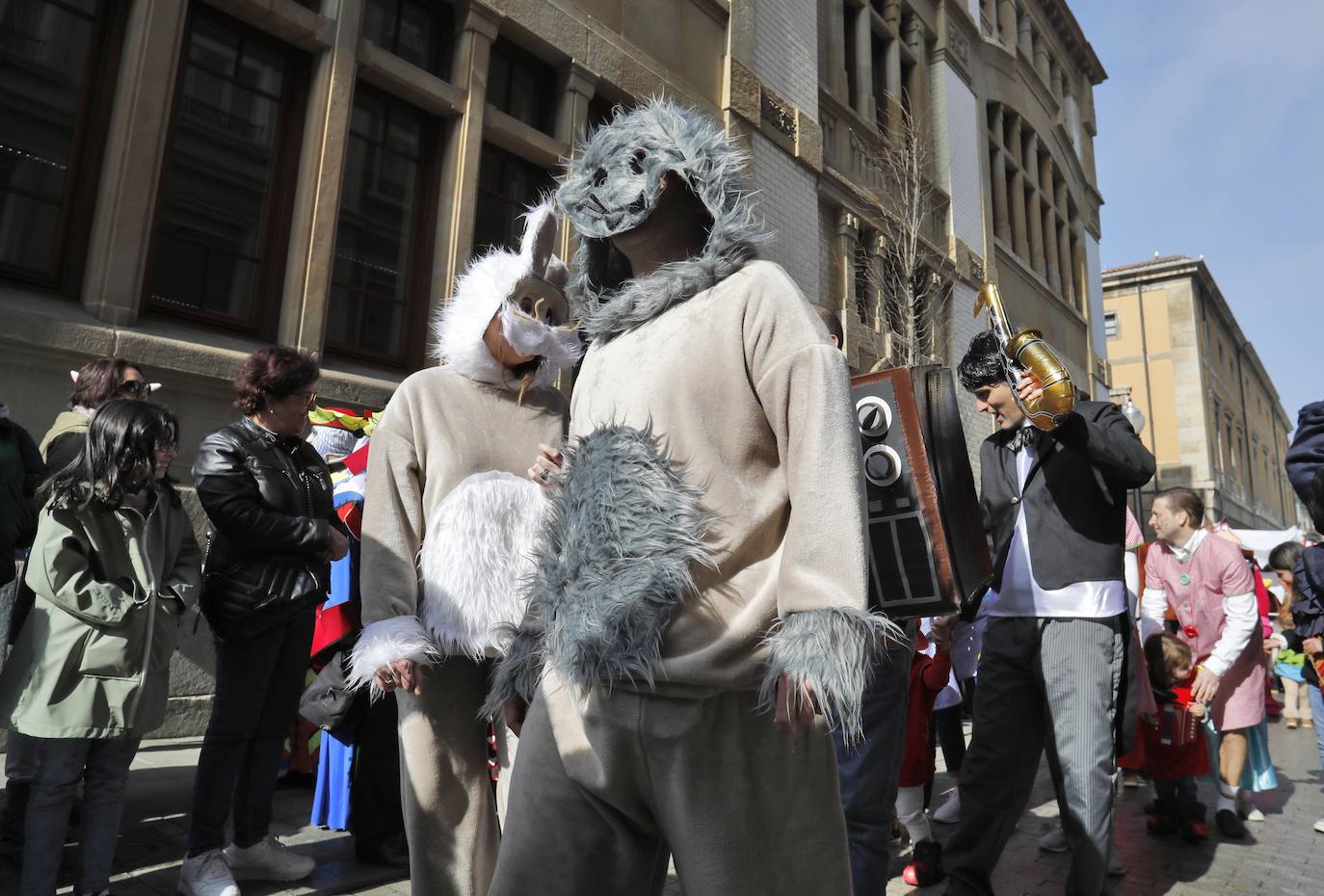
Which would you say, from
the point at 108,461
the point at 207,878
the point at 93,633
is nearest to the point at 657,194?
the point at 108,461

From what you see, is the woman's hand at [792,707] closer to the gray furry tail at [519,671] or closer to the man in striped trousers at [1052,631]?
the gray furry tail at [519,671]

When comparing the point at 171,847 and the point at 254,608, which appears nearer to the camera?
the point at 254,608

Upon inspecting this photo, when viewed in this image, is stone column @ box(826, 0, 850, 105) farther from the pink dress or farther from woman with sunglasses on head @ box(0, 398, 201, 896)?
woman with sunglasses on head @ box(0, 398, 201, 896)

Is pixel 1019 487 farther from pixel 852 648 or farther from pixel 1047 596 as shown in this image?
pixel 852 648

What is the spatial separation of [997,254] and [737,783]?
18546mm

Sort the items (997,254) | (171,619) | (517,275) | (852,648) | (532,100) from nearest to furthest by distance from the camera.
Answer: (852,648), (517,275), (171,619), (532,100), (997,254)

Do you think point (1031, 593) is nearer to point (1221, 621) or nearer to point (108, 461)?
point (1221, 621)

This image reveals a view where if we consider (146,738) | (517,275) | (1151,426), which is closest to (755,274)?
(517,275)

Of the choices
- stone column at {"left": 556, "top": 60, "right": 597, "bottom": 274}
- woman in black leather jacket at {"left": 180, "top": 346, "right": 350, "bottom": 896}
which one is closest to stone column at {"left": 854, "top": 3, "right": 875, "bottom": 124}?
stone column at {"left": 556, "top": 60, "right": 597, "bottom": 274}

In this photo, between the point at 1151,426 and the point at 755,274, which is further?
the point at 1151,426

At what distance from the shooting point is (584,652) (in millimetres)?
1454

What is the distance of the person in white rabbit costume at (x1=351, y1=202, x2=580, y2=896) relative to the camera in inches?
87.0

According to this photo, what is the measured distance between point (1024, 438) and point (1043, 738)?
3.87 ft

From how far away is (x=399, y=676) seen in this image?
2.13m
